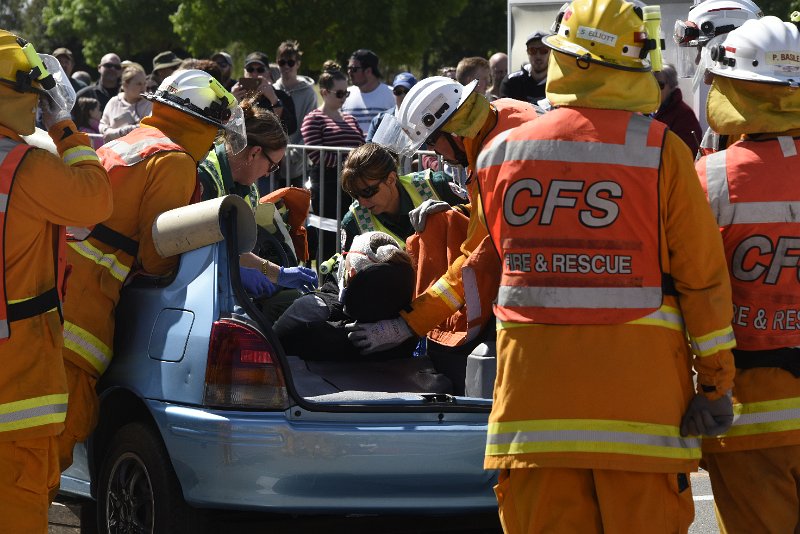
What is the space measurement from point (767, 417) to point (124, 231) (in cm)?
250

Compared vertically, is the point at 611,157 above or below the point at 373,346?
above

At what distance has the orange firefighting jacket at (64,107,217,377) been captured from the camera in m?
4.95

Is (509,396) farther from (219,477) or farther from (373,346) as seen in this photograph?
(373,346)

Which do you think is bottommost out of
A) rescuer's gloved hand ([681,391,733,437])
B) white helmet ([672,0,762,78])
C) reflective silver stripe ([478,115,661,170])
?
rescuer's gloved hand ([681,391,733,437])

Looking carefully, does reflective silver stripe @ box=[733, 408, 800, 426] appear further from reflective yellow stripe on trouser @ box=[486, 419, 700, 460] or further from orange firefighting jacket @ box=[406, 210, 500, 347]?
orange firefighting jacket @ box=[406, 210, 500, 347]

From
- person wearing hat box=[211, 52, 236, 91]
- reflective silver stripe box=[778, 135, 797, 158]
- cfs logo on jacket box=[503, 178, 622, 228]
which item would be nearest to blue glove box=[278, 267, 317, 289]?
cfs logo on jacket box=[503, 178, 622, 228]

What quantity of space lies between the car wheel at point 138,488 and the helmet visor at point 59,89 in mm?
1184

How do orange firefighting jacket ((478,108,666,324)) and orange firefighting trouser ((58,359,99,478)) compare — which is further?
orange firefighting trouser ((58,359,99,478))

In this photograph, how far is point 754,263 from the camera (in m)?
3.94

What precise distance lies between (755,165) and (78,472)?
9.53 ft

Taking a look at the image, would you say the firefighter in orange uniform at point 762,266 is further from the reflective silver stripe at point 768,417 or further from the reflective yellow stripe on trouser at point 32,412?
the reflective yellow stripe on trouser at point 32,412

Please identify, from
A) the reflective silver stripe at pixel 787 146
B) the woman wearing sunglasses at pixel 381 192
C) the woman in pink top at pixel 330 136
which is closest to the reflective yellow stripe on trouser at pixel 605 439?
the reflective silver stripe at pixel 787 146

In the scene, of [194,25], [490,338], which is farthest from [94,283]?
[194,25]

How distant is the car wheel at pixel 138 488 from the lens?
462cm
